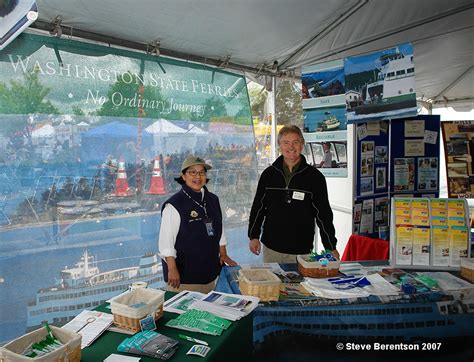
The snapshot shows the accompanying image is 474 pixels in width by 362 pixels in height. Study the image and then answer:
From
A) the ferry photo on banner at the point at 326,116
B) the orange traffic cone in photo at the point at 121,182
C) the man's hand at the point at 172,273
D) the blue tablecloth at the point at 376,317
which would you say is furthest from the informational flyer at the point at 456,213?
the orange traffic cone in photo at the point at 121,182

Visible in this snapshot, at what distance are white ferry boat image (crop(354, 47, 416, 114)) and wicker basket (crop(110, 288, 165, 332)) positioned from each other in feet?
7.82

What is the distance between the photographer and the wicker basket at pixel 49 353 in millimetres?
921

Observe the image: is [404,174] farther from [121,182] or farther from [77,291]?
[77,291]

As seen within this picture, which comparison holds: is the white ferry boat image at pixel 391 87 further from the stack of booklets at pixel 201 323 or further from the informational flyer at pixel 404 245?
the stack of booklets at pixel 201 323

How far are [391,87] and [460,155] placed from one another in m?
1.80

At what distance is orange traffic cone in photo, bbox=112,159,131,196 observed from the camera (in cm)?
290

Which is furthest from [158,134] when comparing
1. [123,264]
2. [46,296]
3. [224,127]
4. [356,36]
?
[356,36]

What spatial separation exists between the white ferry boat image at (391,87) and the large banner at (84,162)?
57.0 inches

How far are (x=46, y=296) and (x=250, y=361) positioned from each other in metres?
1.77

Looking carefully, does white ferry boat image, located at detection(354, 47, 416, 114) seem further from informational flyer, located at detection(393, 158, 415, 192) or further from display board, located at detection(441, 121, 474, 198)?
display board, located at detection(441, 121, 474, 198)

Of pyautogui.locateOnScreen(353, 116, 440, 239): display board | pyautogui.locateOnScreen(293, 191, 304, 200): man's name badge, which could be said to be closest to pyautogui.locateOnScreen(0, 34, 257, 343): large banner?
pyautogui.locateOnScreen(293, 191, 304, 200): man's name badge

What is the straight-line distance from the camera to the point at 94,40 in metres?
2.65

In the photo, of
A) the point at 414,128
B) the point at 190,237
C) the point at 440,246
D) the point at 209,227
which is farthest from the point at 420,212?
the point at 414,128

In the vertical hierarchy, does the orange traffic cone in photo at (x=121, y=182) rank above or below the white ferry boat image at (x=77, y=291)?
above
